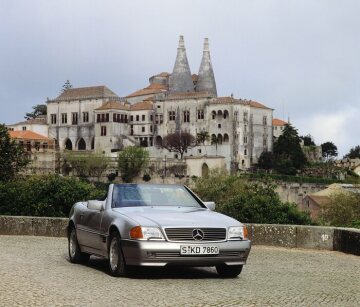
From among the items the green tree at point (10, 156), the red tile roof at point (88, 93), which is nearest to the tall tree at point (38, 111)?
the red tile roof at point (88, 93)

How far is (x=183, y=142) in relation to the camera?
124 m

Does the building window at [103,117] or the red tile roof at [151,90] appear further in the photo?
the red tile roof at [151,90]

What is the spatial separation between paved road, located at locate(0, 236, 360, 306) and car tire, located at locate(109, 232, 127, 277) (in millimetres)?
113

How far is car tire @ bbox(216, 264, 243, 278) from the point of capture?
9273 millimetres

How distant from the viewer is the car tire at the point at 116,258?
A: 9070 millimetres

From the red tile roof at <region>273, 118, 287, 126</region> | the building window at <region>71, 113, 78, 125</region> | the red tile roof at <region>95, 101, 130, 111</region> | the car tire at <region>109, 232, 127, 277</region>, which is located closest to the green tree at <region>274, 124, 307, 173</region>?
the red tile roof at <region>273, 118, 287, 126</region>

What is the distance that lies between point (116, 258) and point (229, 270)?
1.32 metres

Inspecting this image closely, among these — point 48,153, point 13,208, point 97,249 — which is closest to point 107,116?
point 48,153

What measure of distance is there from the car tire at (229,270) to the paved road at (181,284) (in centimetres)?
12

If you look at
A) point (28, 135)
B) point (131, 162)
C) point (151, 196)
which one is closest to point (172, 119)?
point (131, 162)

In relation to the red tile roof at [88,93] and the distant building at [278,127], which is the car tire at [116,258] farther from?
the distant building at [278,127]

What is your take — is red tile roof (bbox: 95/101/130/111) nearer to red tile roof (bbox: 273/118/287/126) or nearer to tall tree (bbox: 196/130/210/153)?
tall tree (bbox: 196/130/210/153)

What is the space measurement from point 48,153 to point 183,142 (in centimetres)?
2179

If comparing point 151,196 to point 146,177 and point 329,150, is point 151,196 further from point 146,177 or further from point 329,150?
point 329,150
